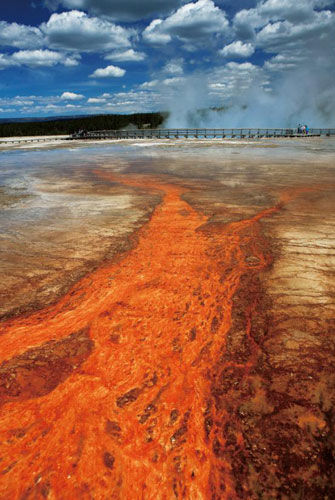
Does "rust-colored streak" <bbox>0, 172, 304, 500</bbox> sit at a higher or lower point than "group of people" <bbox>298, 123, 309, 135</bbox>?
lower

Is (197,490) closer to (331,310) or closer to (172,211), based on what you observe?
(331,310)

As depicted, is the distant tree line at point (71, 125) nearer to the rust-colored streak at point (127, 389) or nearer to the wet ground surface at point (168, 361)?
the wet ground surface at point (168, 361)

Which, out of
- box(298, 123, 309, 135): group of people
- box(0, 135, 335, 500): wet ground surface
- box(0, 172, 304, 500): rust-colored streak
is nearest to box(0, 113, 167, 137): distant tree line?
box(298, 123, 309, 135): group of people

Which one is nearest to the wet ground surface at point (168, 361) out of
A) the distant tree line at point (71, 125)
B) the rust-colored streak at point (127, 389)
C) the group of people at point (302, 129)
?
the rust-colored streak at point (127, 389)

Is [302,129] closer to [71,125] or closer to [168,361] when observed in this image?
[168,361]

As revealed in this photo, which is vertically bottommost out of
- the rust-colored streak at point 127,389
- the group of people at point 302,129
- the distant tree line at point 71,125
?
the rust-colored streak at point 127,389

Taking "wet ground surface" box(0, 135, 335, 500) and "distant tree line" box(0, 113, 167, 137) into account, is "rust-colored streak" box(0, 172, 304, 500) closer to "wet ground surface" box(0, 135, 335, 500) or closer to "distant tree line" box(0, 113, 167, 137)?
"wet ground surface" box(0, 135, 335, 500)

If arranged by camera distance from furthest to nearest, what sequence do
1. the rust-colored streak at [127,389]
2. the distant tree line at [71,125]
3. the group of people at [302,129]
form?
the distant tree line at [71,125] → the group of people at [302,129] → the rust-colored streak at [127,389]
